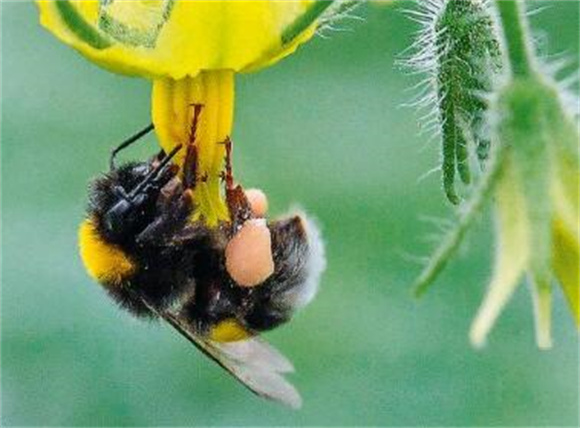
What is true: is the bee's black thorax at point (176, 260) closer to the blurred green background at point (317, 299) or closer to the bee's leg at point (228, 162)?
the bee's leg at point (228, 162)

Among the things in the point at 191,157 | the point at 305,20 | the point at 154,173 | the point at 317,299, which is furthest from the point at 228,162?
the point at 317,299

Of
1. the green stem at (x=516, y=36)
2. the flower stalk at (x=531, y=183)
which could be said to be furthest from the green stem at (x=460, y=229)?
the green stem at (x=516, y=36)

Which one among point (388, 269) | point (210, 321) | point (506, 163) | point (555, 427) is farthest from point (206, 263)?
point (388, 269)

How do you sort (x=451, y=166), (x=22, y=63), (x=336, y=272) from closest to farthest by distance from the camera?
(x=451, y=166) < (x=336, y=272) < (x=22, y=63)

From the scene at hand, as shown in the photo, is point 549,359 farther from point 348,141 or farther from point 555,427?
point 348,141

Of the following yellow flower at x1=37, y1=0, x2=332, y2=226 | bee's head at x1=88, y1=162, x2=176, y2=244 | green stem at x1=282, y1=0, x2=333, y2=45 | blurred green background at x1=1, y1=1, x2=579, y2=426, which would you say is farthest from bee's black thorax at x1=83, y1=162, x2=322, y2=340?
blurred green background at x1=1, y1=1, x2=579, y2=426

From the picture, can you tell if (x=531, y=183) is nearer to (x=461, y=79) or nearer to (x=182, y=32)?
(x=461, y=79)

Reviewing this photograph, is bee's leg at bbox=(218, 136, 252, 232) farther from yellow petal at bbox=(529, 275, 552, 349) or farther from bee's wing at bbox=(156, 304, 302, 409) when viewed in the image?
yellow petal at bbox=(529, 275, 552, 349)

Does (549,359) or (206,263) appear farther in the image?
(549,359)
